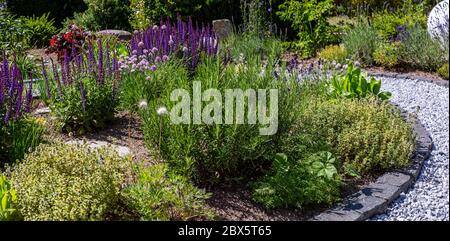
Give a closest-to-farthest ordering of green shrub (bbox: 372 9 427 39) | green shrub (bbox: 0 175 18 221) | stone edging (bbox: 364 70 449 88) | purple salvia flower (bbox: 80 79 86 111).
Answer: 1. green shrub (bbox: 0 175 18 221)
2. purple salvia flower (bbox: 80 79 86 111)
3. stone edging (bbox: 364 70 449 88)
4. green shrub (bbox: 372 9 427 39)

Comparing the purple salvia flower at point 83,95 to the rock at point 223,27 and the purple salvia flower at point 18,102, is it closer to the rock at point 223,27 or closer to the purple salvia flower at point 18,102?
the purple salvia flower at point 18,102

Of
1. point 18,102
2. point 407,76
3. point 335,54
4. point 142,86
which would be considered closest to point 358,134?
point 142,86

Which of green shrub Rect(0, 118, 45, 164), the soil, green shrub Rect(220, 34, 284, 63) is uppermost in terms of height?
green shrub Rect(220, 34, 284, 63)

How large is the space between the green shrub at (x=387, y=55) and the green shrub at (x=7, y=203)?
5.61m

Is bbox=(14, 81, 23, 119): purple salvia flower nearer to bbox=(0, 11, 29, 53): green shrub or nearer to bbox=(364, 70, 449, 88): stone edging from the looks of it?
bbox=(0, 11, 29, 53): green shrub

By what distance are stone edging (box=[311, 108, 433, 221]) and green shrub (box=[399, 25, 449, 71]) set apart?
3086 millimetres

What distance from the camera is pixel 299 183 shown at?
12.6ft

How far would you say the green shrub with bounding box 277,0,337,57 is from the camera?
8805 mm

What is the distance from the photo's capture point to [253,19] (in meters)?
9.19

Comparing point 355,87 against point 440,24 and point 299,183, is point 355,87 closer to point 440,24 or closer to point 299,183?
point 299,183

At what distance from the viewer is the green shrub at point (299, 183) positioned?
3.75 metres

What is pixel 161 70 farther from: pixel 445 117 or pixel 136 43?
pixel 445 117

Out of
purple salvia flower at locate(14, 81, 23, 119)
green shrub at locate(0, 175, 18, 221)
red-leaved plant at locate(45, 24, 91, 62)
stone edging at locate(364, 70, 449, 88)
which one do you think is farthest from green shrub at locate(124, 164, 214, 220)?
stone edging at locate(364, 70, 449, 88)

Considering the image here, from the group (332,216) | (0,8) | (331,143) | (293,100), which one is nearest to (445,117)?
(331,143)
